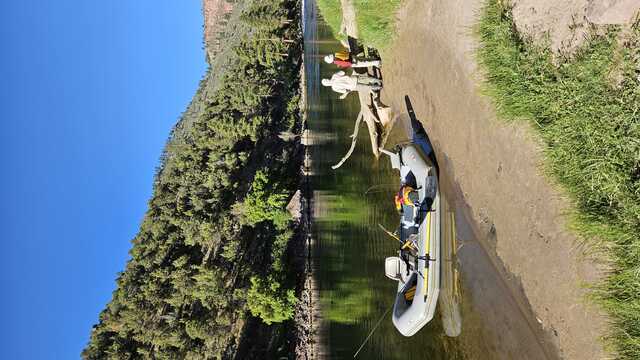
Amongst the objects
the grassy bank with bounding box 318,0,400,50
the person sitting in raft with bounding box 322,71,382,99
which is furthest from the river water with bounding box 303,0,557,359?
the grassy bank with bounding box 318,0,400,50

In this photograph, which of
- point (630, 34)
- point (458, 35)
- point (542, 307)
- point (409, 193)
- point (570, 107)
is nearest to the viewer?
point (630, 34)

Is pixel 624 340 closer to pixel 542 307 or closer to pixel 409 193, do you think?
pixel 542 307

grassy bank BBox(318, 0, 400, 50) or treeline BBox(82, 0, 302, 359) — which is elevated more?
grassy bank BBox(318, 0, 400, 50)

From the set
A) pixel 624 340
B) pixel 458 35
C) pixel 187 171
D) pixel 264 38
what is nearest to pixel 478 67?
pixel 458 35

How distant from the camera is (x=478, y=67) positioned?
303 inches

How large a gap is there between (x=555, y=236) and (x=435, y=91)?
4.12 metres

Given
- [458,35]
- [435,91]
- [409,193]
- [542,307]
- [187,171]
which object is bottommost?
[187,171]

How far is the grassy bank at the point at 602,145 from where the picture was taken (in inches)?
202

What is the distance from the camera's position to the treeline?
578 inches

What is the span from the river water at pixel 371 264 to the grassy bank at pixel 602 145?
4.79 ft

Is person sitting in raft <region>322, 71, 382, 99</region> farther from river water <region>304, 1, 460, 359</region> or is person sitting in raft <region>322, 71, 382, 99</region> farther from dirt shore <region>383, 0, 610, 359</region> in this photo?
dirt shore <region>383, 0, 610, 359</region>

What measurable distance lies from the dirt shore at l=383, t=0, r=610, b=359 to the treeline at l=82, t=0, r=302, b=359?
684cm

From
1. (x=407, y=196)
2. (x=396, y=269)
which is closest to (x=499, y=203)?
(x=407, y=196)

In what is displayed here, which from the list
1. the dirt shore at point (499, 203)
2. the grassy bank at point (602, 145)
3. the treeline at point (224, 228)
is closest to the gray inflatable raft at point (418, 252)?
the dirt shore at point (499, 203)
